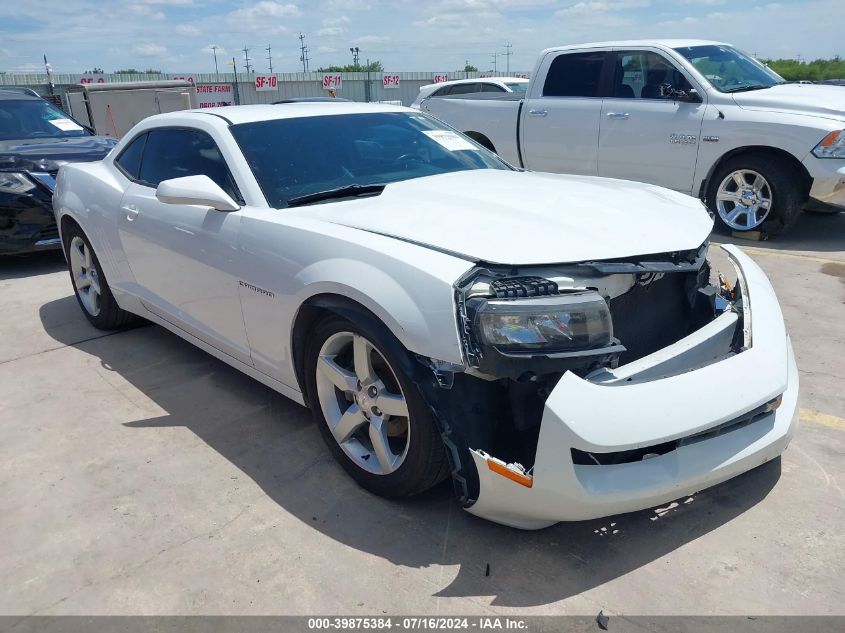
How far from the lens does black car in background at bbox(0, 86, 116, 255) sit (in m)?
6.31

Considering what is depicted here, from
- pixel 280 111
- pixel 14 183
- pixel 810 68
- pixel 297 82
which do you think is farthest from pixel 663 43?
pixel 810 68

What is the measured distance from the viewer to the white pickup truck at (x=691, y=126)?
6199 millimetres

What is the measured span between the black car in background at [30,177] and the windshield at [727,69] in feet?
21.0

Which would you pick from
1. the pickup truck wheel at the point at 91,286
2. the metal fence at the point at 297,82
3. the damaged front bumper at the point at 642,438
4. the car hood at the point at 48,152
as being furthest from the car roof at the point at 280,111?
the metal fence at the point at 297,82

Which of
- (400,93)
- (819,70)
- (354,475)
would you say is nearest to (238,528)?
(354,475)

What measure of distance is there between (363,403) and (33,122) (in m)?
7.14

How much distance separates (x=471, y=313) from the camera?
2172 mm

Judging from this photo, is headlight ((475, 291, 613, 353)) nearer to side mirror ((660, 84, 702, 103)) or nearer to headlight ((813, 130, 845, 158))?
headlight ((813, 130, 845, 158))

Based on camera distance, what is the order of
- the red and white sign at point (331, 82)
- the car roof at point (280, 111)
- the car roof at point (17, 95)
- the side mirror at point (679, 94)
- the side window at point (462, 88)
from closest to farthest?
1. the car roof at point (280, 111)
2. the side mirror at point (679, 94)
3. the car roof at point (17, 95)
4. the side window at point (462, 88)
5. the red and white sign at point (331, 82)

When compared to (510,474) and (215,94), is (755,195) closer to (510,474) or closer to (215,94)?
(510,474)

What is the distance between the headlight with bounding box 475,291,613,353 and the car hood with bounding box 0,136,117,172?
612 centimetres

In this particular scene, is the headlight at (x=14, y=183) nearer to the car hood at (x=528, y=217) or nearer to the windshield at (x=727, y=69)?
the car hood at (x=528, y=217)
